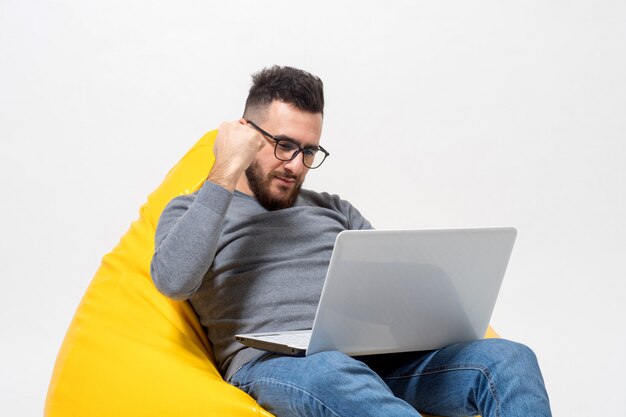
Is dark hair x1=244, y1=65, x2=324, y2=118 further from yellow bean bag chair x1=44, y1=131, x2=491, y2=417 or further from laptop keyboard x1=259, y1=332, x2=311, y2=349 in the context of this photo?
laptop keyboard x1=259, y1=332, x2=311, y2=349

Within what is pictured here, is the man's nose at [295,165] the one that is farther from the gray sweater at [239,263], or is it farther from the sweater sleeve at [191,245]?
the sweater sleeve at [191,245]

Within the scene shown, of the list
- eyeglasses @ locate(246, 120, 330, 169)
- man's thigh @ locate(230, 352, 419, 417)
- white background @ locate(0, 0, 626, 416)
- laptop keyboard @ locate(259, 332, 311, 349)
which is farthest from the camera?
white background @ locate(0, 0, 626, 416)

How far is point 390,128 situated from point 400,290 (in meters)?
1.65

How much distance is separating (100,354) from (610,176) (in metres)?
2.26

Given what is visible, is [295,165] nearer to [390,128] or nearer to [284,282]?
[284,282]

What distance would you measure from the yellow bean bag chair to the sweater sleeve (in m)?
0.18

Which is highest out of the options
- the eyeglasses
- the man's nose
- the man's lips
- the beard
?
the eyeglasses

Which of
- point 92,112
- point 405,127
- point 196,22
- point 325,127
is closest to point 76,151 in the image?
point 92,112

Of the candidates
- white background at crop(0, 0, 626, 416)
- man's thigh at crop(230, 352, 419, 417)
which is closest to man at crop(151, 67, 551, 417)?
man's thigh at crop(230, 352, 419, 417)

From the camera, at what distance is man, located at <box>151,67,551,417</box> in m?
1.74

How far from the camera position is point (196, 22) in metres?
3.24

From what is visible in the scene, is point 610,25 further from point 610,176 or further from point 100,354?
point 100,354

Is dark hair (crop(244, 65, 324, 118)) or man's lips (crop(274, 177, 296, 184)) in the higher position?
dark hair (crop(244, 65, 324, 118))

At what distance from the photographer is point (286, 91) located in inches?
86.3
